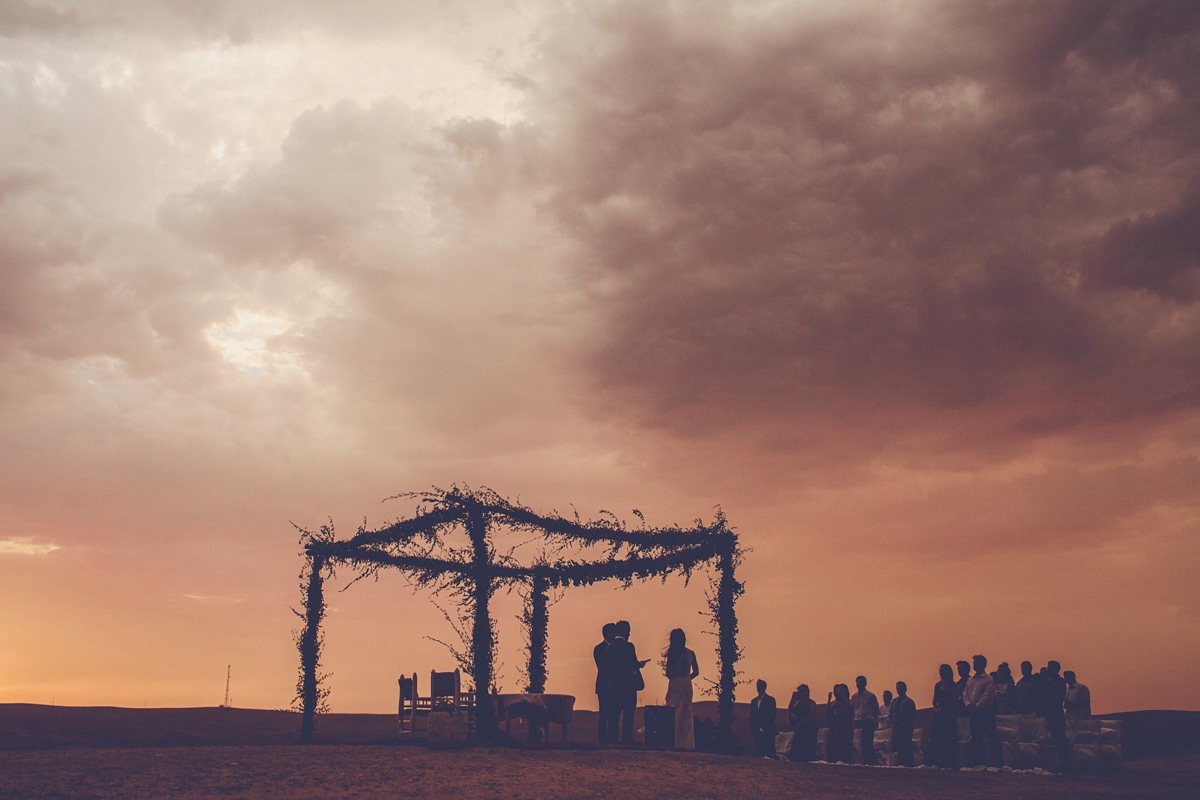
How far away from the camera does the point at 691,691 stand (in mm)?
14297

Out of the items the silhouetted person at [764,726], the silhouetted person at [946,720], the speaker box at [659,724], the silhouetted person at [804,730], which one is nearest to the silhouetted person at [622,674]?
the speaker box at [659,724]

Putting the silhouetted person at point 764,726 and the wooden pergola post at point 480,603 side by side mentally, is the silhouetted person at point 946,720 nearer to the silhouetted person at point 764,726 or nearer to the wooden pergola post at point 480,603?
the silhouetted person at point 764,726

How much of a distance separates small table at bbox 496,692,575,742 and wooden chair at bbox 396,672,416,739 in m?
1.70

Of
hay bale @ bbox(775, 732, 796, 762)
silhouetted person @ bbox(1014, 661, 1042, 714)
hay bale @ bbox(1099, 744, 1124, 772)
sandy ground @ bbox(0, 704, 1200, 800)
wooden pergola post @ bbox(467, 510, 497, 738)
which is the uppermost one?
wooden pergola post @ bbox(467, 510, 497, 738)

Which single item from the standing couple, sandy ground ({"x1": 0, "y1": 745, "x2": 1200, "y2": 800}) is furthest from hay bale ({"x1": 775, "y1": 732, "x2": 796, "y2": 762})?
sandy ground ({"x1": 0, "y1": 745, "x2": 1200, "y2": 800})

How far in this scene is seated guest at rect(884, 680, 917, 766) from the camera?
46.7ft

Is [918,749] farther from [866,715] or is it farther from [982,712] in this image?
[982,712]

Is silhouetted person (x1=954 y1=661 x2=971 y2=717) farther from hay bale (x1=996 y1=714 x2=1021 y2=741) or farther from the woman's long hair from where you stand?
the woman's long hair

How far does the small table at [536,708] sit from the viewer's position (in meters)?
14.1

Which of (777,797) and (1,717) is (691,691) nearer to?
(777,797)

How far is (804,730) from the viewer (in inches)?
566

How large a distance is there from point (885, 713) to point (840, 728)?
1.22 m

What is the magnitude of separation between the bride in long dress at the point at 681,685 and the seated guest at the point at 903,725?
3.44 metres

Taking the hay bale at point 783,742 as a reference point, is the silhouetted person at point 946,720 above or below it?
above
